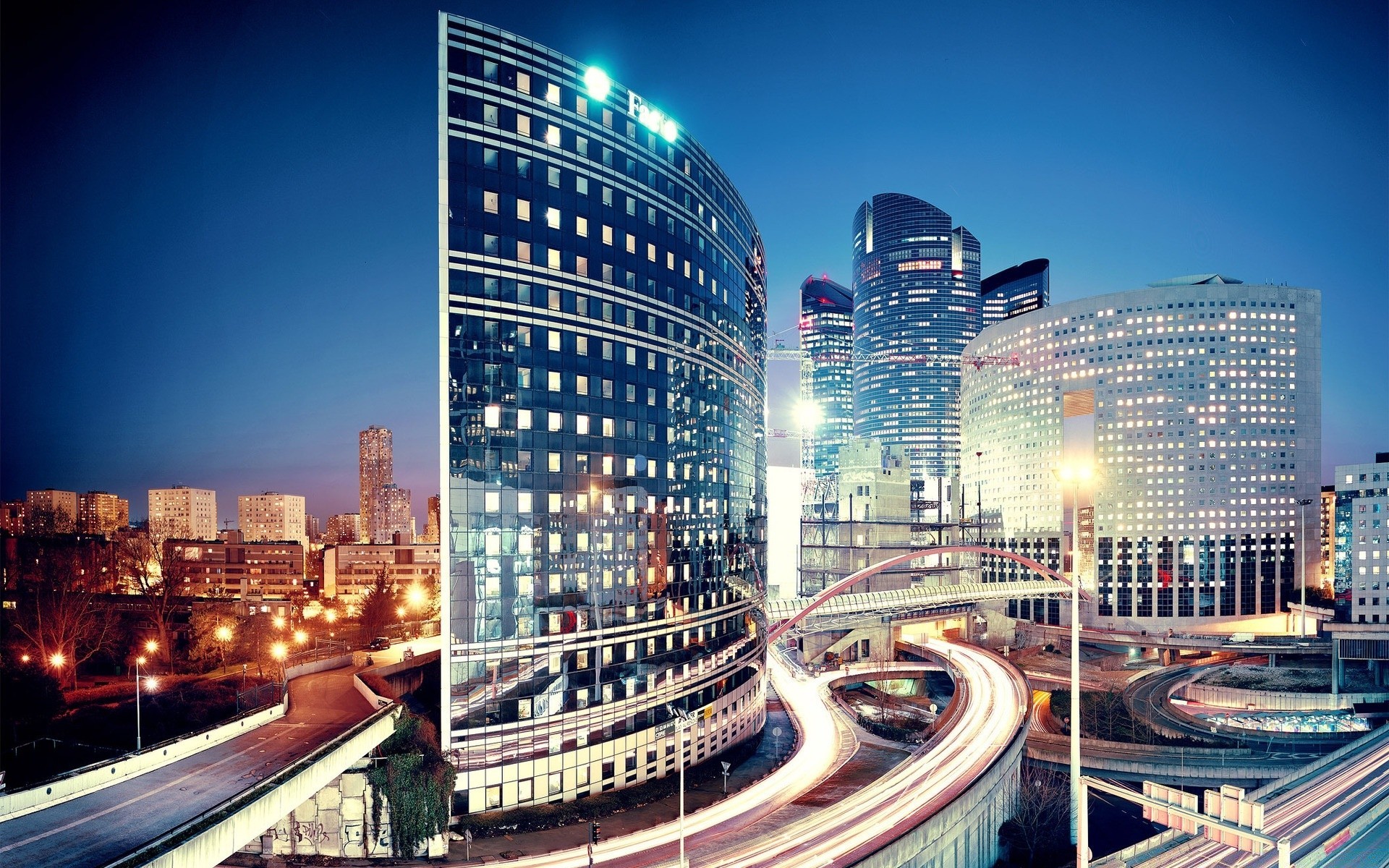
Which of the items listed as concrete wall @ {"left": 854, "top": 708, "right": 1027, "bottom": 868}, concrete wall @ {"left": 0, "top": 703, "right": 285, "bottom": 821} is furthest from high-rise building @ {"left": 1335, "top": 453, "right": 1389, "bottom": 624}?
concrete wall @ {"left": 0, "top": 703, "right": 285, "bottom": 821}

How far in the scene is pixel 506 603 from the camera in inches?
1777

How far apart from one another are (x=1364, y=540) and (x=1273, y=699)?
30767 millimetres

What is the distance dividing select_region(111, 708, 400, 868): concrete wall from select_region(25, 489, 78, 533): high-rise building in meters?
95.0

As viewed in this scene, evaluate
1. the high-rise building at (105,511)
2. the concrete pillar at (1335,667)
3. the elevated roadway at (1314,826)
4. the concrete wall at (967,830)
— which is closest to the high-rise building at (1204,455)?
the concrete pillar at (1335,667)

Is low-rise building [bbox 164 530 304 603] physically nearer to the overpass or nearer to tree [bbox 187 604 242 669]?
tree [bbox 187 604 242 669]

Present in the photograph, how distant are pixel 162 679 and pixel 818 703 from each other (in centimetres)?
5525

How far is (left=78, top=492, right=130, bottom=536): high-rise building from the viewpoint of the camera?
525ft

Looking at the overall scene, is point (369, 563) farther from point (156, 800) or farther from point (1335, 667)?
point (1335, 667)

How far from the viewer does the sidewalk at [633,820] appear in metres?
37.8

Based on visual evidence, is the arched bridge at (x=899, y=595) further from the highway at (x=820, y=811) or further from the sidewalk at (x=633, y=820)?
the sidewalk at (x=633, y=820)

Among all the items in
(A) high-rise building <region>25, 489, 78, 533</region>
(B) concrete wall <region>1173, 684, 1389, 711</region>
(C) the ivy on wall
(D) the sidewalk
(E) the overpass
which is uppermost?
(A) high-rise building <region>25, 489, 78, 533</region>

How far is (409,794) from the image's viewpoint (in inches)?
1511

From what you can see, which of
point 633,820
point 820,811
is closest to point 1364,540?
point 820,811

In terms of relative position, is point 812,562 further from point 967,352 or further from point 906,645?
point 967,352
